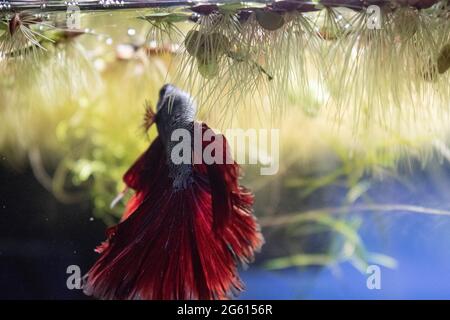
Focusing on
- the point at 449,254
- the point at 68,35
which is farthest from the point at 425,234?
the point at 68,35

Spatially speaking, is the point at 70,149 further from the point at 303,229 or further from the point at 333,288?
the point at 333,288

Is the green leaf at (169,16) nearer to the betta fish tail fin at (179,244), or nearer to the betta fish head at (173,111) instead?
the betta fish head at (173,111)

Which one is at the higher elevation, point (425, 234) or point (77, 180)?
point (77, 180)

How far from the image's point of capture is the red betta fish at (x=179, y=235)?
1050 mm

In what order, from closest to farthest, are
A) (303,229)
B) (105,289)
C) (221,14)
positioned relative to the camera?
(221,14), (105,289), (303,229)

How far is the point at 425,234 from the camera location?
44.7 inches

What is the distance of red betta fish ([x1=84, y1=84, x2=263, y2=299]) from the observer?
105 centimetres
